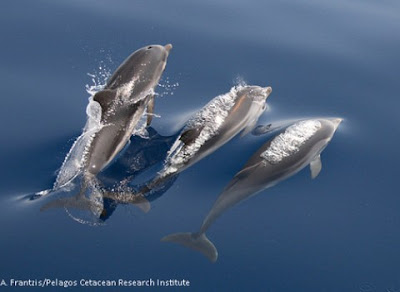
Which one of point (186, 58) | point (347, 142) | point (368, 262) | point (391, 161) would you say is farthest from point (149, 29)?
point (368, 262)

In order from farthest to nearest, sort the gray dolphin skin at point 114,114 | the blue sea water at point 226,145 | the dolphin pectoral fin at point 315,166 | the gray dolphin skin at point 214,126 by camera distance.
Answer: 1. the dolphin pectoral fin at point 315,166
2. the gray dolphin skin at point 214,126
3. the gray dolphin skin at point 114,114
4. the blue sea water at point 226,145

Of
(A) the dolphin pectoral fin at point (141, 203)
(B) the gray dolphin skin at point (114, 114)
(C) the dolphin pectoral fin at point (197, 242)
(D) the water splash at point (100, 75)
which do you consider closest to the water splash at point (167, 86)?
(B) the gray dolphin skin at point (114, 114)

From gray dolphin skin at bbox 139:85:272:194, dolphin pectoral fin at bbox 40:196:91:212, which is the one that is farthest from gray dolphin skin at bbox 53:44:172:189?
gray dolphin skin at bbox 139:85:272:194

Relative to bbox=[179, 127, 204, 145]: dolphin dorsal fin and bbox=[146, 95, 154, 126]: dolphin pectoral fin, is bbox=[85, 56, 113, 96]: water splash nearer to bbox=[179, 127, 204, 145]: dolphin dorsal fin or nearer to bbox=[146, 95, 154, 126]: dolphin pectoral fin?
bbox=[146, 95, 154, 126]: dolphin pectoral fin

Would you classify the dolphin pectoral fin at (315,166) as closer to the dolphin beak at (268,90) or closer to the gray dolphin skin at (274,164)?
the gray dolphin skin at (274,164)

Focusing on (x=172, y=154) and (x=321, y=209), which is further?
(x=172, y=154)

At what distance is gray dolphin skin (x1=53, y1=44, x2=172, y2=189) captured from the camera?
252 inches

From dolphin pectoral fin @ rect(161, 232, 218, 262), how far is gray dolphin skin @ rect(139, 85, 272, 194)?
880 millimetres

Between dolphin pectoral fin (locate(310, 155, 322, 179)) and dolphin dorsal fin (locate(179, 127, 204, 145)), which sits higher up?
dolphin dorsal fin (locate(179, 127, 204, 145))

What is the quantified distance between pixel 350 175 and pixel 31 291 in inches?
172

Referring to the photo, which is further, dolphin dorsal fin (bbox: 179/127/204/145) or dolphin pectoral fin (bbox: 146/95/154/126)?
dolphin pectoral fin (bbox: 146/95/154/126)

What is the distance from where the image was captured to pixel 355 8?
11.4m

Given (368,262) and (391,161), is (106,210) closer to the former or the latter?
(368,262)

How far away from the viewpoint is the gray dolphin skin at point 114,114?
6391 mm
